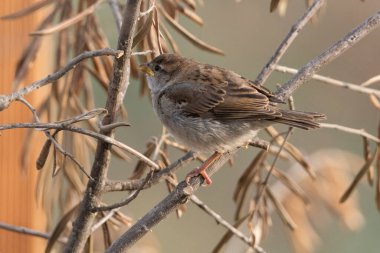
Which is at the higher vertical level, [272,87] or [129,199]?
[272,87]

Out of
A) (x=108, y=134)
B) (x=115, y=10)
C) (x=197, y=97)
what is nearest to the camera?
(x=108, y=134)

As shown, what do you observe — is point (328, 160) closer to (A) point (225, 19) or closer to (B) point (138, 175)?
(B) point (138, 175)

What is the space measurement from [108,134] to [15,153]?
4.25 ft

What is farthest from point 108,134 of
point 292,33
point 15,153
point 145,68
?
point 15,153

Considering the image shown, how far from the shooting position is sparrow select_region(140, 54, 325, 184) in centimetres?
294

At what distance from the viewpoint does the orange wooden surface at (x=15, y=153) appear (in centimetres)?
323

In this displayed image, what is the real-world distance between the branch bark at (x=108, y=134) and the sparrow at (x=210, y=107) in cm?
65

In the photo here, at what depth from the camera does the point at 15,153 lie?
130 inches

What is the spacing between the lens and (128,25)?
1.95 metres

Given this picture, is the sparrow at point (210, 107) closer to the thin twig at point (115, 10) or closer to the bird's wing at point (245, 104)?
the bird's wing at point (245, 104)

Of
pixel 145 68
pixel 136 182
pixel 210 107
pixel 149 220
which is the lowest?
pixel 149 220

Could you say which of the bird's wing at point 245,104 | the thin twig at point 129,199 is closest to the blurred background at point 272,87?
the bird's wing at point 245,104

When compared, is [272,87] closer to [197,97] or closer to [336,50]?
[197,97]

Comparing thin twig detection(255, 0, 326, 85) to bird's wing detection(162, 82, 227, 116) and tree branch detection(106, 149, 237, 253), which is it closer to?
bird's wing detection(162, 82, 227, 116)
